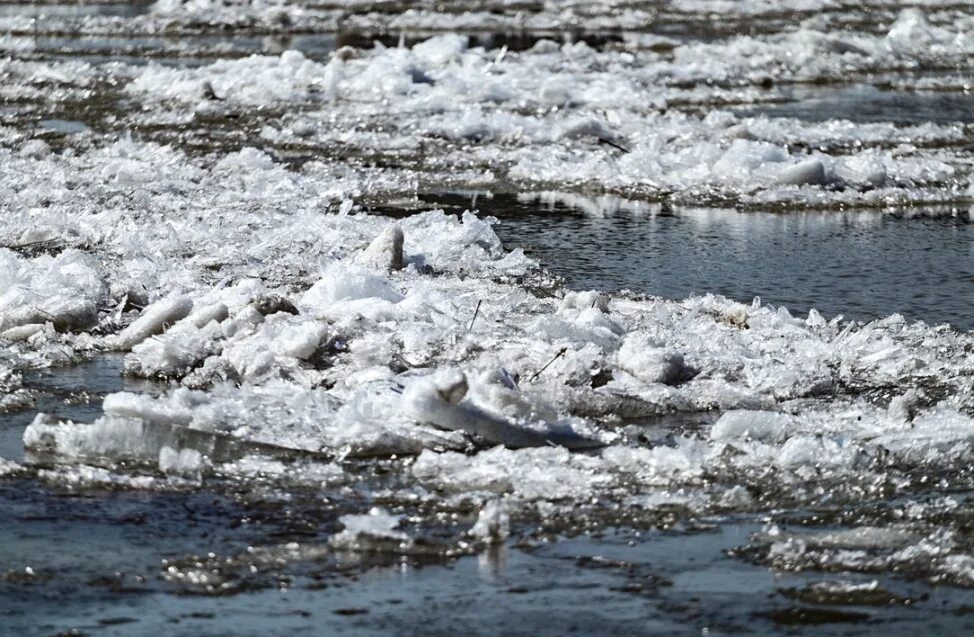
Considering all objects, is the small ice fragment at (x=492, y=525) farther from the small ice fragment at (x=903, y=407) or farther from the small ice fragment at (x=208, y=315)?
the small ice fragment at (x=208, y=315)

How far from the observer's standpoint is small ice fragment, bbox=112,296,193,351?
6.79 meters

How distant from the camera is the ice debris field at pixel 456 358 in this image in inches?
191

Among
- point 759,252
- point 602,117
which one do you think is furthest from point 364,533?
point 602,117

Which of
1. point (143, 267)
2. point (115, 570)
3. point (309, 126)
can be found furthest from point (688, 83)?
point (115, 570)

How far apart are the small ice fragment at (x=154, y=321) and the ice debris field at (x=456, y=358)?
13 millimetres

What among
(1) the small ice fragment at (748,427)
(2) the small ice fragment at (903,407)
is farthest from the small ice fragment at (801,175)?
(1) the small ice fragment at (748,427)

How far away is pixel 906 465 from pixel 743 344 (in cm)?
134

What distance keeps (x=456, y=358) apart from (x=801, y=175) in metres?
4.82

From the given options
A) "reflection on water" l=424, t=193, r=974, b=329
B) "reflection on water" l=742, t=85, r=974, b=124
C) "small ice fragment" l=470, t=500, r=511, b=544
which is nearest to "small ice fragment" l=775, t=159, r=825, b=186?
"reflection on water" l=424, t=193, r=974, b=329

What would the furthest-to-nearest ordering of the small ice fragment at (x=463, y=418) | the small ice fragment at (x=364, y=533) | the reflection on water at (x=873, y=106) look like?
1. the reflection on water at (x=873, y=106)
2. the small ice fragment at (x=463, y=418)
3. the small ice fragment at (x=364, y=533)

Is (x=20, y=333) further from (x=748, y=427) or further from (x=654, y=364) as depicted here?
(x=748, y=427)

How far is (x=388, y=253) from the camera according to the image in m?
8.01

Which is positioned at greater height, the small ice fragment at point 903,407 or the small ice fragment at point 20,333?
the small ice fragment at point 903,407

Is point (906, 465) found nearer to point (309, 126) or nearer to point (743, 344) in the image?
point (743, 344)
